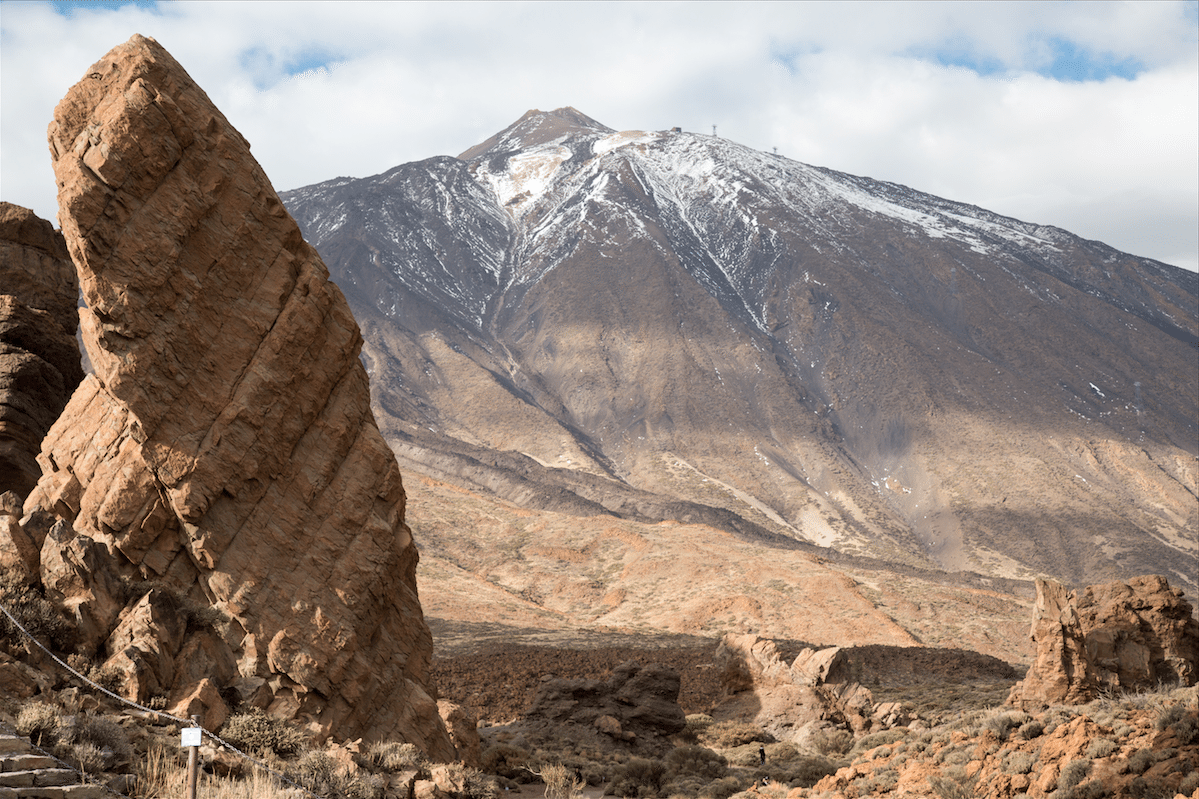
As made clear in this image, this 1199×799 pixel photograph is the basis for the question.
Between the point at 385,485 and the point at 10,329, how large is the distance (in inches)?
285

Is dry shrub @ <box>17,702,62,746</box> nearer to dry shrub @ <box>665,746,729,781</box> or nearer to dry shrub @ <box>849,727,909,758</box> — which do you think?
dry shrub @ <box>665,746,729,781</box>

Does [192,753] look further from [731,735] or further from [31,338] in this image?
[731,735]

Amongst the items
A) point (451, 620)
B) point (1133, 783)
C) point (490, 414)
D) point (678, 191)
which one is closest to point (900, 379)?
point (490, 414)

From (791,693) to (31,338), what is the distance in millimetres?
19383

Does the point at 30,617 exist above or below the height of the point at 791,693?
above

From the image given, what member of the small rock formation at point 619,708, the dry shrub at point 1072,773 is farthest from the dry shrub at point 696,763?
the dry shrub at point 1072,773

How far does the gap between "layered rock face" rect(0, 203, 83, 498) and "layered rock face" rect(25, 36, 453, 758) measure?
2.24 metres

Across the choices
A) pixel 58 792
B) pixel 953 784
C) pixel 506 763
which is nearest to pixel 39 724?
pixel 58 792

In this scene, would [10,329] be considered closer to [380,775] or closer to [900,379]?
[380,775]

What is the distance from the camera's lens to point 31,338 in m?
15.9

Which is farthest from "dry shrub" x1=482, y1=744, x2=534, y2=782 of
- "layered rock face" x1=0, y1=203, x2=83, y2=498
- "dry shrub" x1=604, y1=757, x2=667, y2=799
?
"layered rock face" x1=0, y1=203, x2=83, y2=498

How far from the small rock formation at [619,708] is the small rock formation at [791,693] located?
342 centimetres

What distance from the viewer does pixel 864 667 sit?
1339 inches

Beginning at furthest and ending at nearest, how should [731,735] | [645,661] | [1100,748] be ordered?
[645,661] < [731,735] < [1100,748]
